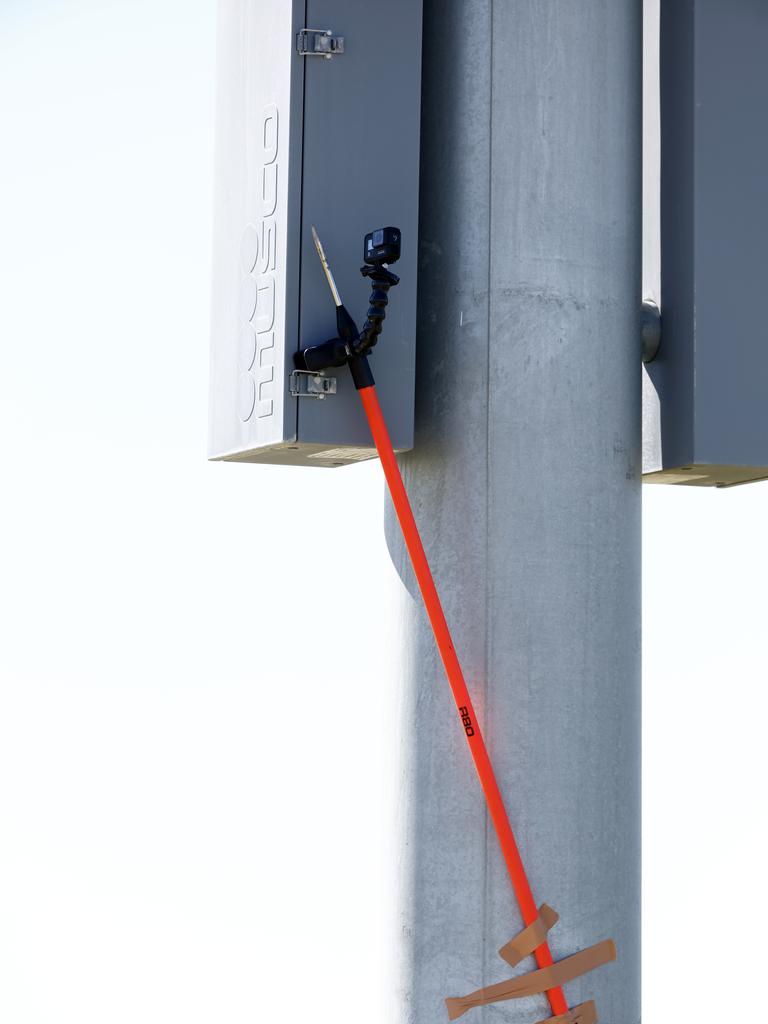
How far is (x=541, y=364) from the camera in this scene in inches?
114

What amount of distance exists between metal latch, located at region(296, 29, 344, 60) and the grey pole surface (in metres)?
0.27

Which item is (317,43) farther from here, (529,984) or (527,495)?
(529,984)

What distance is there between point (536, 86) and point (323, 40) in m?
0.43

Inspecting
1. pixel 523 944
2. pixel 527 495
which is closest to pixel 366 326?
pixel 527 495

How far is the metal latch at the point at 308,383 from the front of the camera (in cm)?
279

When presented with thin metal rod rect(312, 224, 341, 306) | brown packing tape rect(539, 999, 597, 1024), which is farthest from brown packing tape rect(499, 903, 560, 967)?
thin metal rod rect(312, 224, 341, 306)

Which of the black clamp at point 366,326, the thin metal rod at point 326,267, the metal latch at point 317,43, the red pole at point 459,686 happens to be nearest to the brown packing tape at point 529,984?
the red pole at point 459,686

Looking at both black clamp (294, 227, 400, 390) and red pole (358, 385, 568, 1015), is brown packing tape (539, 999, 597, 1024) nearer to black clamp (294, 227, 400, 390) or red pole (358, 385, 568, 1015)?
red pole (358, 385, 568, 1015)

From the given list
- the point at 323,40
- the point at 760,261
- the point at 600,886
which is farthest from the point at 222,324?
the point at 600,886

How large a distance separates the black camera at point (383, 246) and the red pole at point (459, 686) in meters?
0.23

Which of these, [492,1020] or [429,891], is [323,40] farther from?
[492,1020]

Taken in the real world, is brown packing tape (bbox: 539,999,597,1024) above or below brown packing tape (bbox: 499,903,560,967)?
below

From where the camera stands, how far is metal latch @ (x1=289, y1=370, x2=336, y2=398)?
2.79 m

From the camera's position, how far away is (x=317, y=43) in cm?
285
